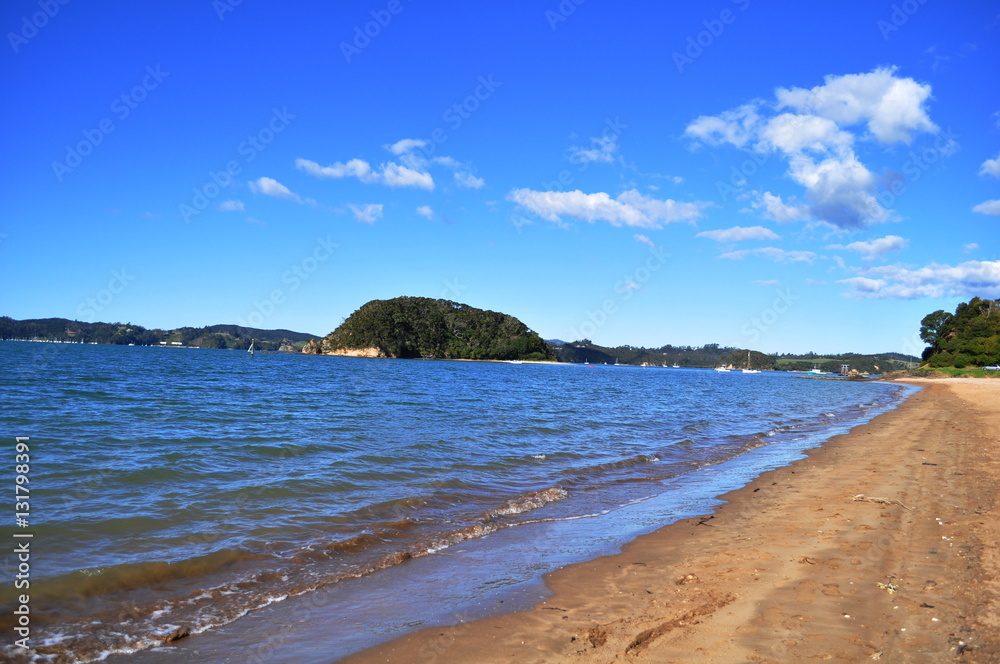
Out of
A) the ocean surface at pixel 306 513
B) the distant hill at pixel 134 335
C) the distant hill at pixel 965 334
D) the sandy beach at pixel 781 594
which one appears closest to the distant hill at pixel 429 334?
the distant hill at pixel 134 335

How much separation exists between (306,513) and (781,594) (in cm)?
631

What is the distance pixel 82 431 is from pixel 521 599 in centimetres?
1307

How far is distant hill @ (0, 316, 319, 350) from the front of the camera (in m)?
100

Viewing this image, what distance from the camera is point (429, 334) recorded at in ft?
515

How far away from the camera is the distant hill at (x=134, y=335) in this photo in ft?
329

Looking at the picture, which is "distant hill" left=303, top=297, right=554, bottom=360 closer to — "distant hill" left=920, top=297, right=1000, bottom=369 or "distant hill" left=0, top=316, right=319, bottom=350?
"distant hill" left=0, top=316, right=319, bottom=350

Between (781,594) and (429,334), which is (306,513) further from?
(429,334)

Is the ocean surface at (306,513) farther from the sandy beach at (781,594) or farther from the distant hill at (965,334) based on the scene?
the distant hill at (965,334)

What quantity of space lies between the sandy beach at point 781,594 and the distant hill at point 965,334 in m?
110

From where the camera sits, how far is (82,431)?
43.9 feet

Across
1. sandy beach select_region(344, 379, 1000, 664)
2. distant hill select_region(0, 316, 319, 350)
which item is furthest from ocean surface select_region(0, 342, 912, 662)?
distant hill select_region(0, 316, 319, 350)

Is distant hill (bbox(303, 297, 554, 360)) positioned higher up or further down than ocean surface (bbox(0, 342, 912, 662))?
higher up

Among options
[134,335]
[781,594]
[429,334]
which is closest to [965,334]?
[429,334]

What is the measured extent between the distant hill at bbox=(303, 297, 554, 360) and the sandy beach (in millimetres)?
139699
